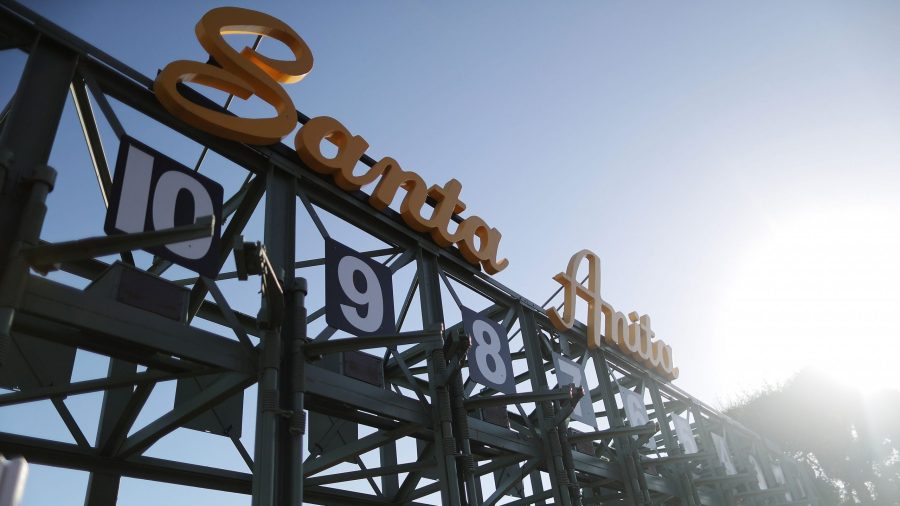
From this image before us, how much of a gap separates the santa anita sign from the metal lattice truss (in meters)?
0.32

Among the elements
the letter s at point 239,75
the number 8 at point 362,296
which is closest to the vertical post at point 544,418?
the number 8 at point 362,296

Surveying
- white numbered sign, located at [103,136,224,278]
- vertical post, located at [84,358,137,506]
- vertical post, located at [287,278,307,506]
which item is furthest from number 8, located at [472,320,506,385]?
vertical post, located at [84,358,137,506]

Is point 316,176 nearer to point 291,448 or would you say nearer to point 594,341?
point 291,448

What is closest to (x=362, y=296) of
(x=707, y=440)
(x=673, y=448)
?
(x=673, y=448)

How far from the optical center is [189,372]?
7539mm

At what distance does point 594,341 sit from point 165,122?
41.4 feet

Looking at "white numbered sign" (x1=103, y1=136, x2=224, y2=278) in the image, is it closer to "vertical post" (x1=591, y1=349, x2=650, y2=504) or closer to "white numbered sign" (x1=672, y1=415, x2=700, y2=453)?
"vertical post" (x1=591, y1=349, x2=650, y2=504)

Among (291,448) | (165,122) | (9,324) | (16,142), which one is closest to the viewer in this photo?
(9,324)

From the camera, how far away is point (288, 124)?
9789 millimetres

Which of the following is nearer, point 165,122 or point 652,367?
point 165,122

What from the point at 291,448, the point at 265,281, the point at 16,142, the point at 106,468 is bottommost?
the point at 291,448

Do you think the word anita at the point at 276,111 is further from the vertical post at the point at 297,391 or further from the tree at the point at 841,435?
the tree at the point at 841,435

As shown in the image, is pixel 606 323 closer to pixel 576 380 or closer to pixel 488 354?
pixel 576 380

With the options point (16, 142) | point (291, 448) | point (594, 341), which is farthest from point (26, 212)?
point (594, 341)
